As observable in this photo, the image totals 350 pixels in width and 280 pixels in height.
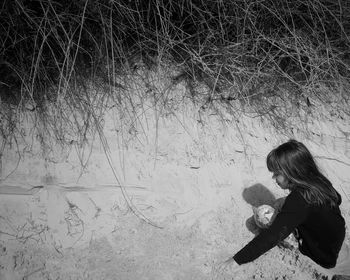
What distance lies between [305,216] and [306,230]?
120mm

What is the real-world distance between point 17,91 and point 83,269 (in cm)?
114

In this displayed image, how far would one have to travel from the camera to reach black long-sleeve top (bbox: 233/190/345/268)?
1.42 metres

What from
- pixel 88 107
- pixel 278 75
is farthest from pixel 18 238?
pixel 278 75

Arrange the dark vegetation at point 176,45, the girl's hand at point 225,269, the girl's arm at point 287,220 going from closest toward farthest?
the girl's arm at point 287,220, the girl's hand at point 225,269, the dark vegetation at point 176,45

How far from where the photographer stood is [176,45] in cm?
223

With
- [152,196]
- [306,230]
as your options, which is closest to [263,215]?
[306,230]

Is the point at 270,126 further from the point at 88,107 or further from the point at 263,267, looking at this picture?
the point at 88,107

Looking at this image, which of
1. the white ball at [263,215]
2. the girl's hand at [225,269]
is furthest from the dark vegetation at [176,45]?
the girl's hand at [225,269]

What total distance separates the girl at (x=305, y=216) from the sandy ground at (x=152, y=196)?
0.15 m

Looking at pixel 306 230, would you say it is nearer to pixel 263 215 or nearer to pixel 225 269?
pixel 263 215

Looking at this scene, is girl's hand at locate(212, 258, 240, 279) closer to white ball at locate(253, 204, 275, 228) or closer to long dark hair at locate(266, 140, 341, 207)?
white ball at locate(253, 204, 275, 228)

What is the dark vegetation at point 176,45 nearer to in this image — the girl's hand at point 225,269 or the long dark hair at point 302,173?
the long dark hair at point 302,173

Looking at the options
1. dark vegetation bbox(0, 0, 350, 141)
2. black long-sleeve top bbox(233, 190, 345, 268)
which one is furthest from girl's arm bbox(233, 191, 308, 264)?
dark vegetation bbox(0, 0, 350, 141)

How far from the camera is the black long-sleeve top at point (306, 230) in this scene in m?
1.42
